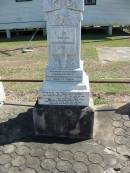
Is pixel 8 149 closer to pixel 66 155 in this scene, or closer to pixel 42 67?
pixel 66 155

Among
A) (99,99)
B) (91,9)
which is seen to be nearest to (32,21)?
(91,9)

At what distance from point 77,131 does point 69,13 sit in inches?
82.2

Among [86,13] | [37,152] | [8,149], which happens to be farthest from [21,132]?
[86,13]

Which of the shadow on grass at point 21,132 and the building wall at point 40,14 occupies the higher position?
the building wall at point 40,14

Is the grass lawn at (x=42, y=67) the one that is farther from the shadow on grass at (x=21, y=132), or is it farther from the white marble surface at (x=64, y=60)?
the white marble surface at (x=64, y=60)

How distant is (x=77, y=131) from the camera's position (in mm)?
5152

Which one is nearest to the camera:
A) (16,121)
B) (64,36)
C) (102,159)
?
(102,159)

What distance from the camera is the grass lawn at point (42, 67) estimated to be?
7707 mm

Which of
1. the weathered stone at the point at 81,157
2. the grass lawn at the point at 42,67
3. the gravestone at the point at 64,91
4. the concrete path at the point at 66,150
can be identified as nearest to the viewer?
the concrete path at the point at 66,150

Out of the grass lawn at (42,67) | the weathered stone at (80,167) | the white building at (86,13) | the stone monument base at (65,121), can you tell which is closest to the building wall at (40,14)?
the white building at (86,13)

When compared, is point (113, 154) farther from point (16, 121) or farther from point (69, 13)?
point (69, 13)

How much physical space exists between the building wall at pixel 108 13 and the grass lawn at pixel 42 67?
3.91 ft

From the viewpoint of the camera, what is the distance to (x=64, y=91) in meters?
5.07

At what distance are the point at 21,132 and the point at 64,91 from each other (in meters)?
1.16
